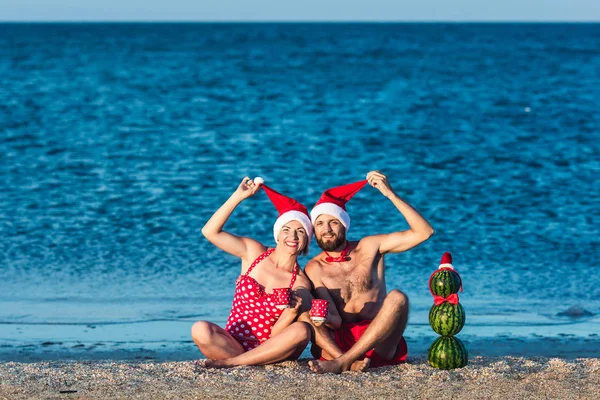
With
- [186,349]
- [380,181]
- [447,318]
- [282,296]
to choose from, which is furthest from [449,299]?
[186,349]

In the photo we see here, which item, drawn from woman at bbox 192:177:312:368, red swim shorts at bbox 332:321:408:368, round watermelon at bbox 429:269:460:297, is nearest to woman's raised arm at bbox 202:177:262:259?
woman at bbox 192:177:312:368

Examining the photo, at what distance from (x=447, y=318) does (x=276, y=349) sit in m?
1.13

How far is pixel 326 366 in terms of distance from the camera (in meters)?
6.32

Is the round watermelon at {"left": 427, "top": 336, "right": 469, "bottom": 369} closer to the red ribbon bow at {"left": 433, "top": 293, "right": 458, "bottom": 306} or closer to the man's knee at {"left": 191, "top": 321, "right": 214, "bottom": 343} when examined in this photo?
the red ribbon bow at {"left": 433, "top": 293, "right": 458, "bottom": 306}

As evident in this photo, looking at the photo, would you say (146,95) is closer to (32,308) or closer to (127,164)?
(127,164)

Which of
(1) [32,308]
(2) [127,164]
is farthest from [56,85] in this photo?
(1) [32,308]

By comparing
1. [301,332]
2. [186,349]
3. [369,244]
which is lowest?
[186,349]

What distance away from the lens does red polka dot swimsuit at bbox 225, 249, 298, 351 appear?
6574mm

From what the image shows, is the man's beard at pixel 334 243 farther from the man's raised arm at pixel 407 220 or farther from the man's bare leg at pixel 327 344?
the man's bare leg at pixel 327 344

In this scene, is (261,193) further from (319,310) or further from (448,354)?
(319,310)

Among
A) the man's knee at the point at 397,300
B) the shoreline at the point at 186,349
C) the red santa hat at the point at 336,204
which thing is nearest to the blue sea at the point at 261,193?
the shoreline at the point at 186,349

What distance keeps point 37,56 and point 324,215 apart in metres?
49.7

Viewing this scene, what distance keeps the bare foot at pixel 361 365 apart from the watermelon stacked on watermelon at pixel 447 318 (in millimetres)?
468

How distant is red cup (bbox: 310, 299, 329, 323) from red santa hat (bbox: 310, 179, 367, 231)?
2.22 feet
